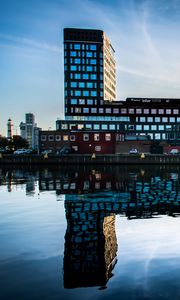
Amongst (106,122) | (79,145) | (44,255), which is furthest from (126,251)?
(106,122)

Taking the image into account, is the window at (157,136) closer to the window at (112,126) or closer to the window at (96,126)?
the window at (112,126)

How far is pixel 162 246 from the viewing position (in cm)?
1598

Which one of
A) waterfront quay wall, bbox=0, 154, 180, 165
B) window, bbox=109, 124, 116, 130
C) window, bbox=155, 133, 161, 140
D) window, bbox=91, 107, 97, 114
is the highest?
window, bbox=91, 107, 97, 114

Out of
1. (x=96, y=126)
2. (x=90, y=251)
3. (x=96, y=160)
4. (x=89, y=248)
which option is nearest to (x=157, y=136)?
(x=96, y=126)

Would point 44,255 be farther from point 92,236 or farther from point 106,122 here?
point 106,122

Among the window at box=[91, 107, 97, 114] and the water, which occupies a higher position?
the window at box=[91, 107, 97, 114]

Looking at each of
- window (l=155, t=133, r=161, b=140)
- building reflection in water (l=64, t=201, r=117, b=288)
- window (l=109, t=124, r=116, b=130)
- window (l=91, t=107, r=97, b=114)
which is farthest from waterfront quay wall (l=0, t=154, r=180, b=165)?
window (l=91, t=107, r=97, b=114)

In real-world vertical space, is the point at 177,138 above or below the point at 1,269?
above

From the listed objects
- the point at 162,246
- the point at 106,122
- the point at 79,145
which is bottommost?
the point at 162,246

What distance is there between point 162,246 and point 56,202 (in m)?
16.6

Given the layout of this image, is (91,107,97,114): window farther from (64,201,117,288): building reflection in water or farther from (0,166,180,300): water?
(64,201,117,288): building reflection in water

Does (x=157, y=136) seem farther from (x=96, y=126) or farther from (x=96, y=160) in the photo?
(x=96, y=160)

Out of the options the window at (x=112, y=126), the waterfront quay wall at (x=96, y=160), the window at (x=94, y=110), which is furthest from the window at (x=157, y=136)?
the waterfront quay wall at (x=96, y=160)

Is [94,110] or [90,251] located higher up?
[94,110]
